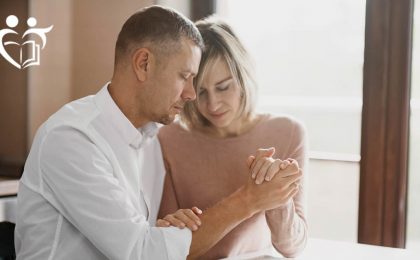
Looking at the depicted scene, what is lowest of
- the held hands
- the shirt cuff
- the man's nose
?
the shirt cuff

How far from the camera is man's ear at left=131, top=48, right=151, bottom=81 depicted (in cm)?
148

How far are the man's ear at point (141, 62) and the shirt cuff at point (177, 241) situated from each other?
391mm

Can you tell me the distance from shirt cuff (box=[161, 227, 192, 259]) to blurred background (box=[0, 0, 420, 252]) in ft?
3.63

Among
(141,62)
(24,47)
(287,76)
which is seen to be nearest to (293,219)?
(141,62)

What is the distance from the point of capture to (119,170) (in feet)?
4.75

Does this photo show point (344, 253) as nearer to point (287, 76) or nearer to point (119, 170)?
point (119, 170)

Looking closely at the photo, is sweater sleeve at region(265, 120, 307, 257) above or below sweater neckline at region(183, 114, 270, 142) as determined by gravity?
below

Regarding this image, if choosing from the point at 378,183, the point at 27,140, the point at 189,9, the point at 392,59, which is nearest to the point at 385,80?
the point at 392,59

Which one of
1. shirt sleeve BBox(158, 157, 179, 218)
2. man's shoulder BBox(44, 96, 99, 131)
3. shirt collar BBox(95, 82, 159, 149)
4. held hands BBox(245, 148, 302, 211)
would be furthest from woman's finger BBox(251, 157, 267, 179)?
shirt sleeve BBox(158, 157, 179, 218)

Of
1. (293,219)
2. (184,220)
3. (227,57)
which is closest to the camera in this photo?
(184,220)

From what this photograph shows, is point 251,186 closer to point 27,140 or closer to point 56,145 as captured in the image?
point 56,145

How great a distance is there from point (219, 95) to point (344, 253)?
636 mm

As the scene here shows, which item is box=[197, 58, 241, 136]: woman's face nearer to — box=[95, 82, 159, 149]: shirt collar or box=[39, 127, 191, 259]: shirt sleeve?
box=[95, 82, 159, 149]: shirt collar

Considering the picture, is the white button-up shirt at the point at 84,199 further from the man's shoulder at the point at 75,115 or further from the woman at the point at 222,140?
the woman at the point at 222,140
